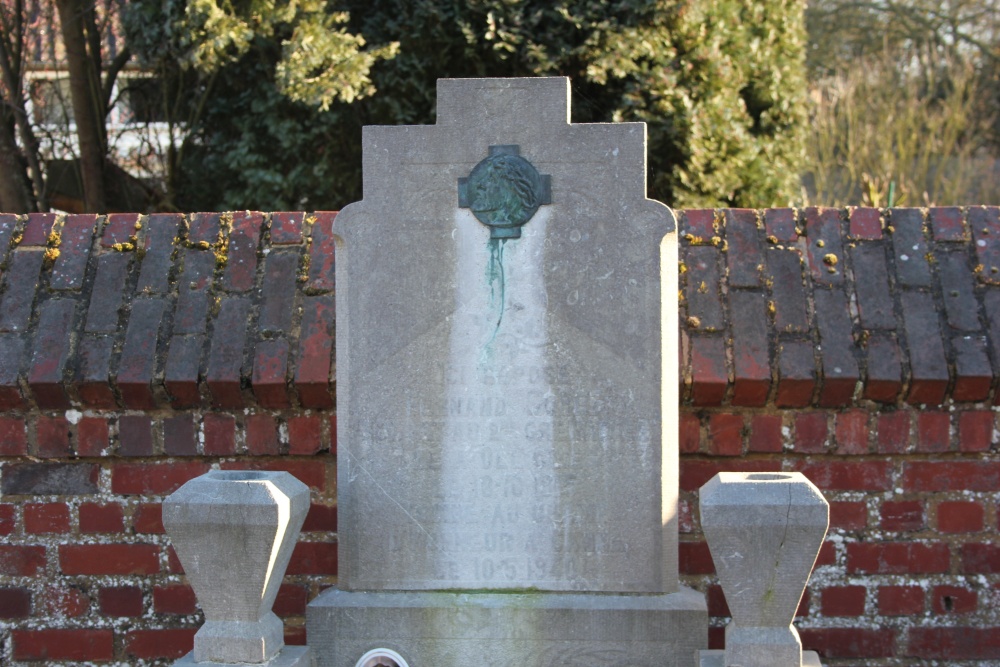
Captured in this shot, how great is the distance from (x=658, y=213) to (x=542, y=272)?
1.19 feet

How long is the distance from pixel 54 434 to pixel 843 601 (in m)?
2.57

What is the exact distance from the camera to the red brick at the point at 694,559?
3.53 m

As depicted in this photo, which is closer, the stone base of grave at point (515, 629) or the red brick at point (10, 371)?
the stone base of grave at point (515, 629)

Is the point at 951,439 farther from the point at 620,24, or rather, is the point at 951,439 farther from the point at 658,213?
the point at 620,24

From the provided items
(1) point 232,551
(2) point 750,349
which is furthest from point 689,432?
(1) point 232,551

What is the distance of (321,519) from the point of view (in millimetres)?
3574

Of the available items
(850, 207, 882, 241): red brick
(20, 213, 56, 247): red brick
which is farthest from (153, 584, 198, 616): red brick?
(850, 207, 882, 241): red brick

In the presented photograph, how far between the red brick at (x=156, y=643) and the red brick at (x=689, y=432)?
1.70 metres

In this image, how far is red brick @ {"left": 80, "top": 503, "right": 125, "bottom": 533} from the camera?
3598mm

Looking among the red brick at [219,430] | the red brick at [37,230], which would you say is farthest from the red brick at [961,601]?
the red brick at [37,230]

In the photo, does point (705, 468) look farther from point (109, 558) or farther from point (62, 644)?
point (62, 644)

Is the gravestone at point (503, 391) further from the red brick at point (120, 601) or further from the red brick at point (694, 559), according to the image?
the red brick at point (120, 601)

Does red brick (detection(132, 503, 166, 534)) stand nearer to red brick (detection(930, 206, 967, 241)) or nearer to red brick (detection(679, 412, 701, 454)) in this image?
red brick (detection(679, 412, 701, 454))

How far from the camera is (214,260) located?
11.9 ft
